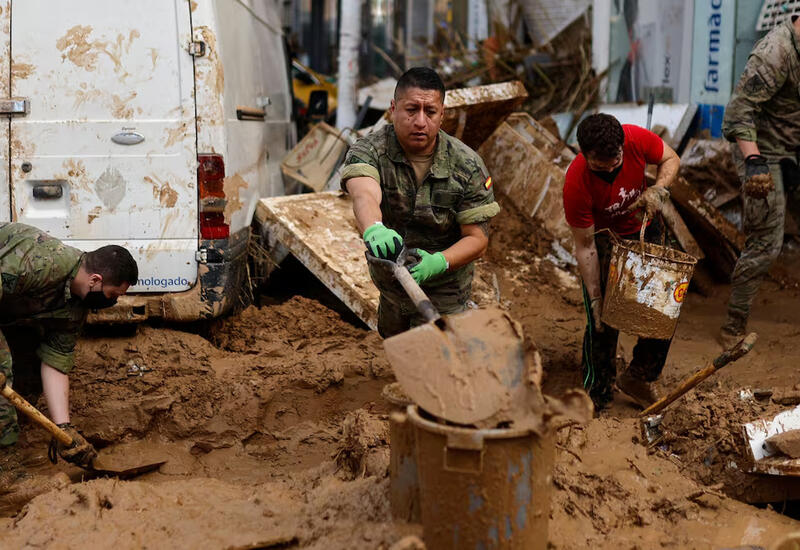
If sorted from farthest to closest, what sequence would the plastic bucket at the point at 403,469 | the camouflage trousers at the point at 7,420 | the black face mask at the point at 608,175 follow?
the black face mask at the point at 608,175 < the camouflage trousers at the point at 7,420 < the plastic bucket at the point at 403,469

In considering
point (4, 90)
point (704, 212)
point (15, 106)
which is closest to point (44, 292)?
point (15, 106)

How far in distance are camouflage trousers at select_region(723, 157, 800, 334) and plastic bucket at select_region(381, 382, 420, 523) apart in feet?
11.5

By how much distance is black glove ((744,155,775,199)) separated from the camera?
5.17 metres

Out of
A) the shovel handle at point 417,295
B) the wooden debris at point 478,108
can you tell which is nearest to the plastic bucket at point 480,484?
the shovel handle at point 417,295

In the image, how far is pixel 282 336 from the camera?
17.6 ft

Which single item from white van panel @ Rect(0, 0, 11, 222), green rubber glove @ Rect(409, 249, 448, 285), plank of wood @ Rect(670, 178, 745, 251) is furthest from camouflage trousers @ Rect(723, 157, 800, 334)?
white van panel @ Rect(0, 0, 11, 222)

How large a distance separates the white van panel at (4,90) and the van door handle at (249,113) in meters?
1.36

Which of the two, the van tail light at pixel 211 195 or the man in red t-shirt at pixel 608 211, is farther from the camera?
the van tail light at pixel 211 195

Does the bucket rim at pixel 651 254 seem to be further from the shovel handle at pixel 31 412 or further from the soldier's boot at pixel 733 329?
the shovel handle at pixel 31 412

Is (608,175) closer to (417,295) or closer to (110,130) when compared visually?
(417,295)

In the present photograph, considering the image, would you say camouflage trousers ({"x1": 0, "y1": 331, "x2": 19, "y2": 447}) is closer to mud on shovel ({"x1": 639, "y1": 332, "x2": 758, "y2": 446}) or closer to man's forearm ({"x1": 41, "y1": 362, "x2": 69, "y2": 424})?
man's forearm ({"x1": 41, "y1": 362, "x2": 69, "y2": 424})

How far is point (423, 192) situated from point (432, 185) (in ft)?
0.18

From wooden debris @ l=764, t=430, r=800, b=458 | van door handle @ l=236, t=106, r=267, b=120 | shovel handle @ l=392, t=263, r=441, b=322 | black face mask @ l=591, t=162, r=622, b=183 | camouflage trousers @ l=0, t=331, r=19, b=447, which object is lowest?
camouflage trousers @ l=0, t=331, r=19, b=447

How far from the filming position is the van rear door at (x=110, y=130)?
4.70 meters
